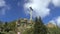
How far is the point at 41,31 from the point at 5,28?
3210cm

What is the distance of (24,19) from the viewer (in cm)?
10056

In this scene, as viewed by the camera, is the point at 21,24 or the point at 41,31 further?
the point at 21,24

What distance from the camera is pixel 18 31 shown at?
8475cm

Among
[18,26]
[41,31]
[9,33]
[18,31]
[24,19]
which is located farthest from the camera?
[24,19]

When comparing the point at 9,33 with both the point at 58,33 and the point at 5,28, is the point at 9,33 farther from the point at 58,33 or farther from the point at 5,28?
the point at 58,33

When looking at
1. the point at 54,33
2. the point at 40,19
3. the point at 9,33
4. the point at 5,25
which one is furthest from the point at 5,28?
the point at 40,19

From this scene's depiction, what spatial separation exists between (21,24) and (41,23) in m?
40.6

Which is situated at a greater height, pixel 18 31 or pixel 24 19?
pixel 24 19

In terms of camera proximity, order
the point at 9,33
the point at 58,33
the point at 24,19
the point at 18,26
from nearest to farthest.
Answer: the point at 58,33, the point at 9,33, the point at 18,26, the point at 24,19

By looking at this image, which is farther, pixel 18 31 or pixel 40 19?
pixel 18 31

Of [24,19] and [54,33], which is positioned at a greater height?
[24,19]

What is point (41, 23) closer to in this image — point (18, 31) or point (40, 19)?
point (40, 19)

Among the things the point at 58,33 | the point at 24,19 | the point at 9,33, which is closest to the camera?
the point at 58,33

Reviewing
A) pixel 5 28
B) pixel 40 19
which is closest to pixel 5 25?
pixel 5 28
